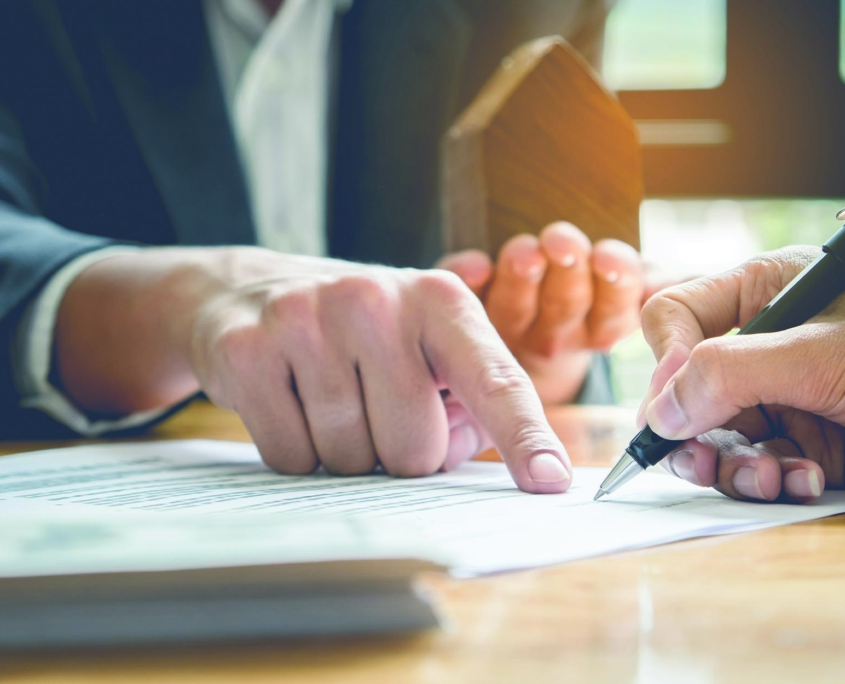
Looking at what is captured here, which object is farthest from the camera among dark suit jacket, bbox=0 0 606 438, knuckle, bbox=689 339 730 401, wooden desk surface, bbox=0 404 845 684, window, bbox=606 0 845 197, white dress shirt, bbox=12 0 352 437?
window, bbox=606 0 845 197

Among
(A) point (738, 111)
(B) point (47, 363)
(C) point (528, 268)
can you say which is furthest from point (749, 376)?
(A) point (738, 111)

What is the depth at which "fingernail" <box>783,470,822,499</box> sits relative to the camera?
1.23 feet

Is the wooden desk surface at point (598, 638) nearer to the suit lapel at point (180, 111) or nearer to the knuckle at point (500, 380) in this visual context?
the knuckle at point (500, 380)

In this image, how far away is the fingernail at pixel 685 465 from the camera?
0.40 meters

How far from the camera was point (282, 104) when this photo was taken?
1271 millimetres

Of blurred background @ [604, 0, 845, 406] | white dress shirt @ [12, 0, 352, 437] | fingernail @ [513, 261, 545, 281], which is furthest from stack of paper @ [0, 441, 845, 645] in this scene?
blurred background @ [604, 0, 845, 406]

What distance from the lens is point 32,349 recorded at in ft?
2.19

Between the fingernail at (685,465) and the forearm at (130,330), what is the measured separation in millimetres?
368

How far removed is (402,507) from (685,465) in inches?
6.0

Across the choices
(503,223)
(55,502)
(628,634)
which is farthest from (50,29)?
(628,634)

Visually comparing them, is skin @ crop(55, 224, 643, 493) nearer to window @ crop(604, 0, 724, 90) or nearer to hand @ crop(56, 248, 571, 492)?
hand @ crop(56, 248, 571, 492)

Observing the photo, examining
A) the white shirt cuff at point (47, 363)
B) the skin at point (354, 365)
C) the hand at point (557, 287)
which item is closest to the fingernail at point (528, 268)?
the hand at point (557, 287)

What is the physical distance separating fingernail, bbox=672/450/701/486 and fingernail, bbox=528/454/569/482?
58mm

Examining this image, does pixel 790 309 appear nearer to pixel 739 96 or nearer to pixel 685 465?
pixel 685 465
